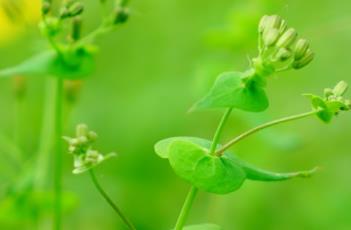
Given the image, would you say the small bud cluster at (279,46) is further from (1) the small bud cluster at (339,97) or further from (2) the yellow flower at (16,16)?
(2) the yellow flower at (16,16)

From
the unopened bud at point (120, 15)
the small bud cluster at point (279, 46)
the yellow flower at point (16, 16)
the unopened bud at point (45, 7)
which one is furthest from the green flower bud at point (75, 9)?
the yellow flower at point (16, 16)

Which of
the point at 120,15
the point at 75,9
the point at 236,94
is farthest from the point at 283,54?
the point at 120,15

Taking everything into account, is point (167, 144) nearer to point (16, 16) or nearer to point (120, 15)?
point (120, 15)

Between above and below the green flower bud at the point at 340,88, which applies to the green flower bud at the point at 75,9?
above

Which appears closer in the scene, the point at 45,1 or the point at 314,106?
the point at 314,106

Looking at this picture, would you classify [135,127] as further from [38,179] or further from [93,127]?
[38,179]

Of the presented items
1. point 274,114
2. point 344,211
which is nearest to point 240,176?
point 344,211
